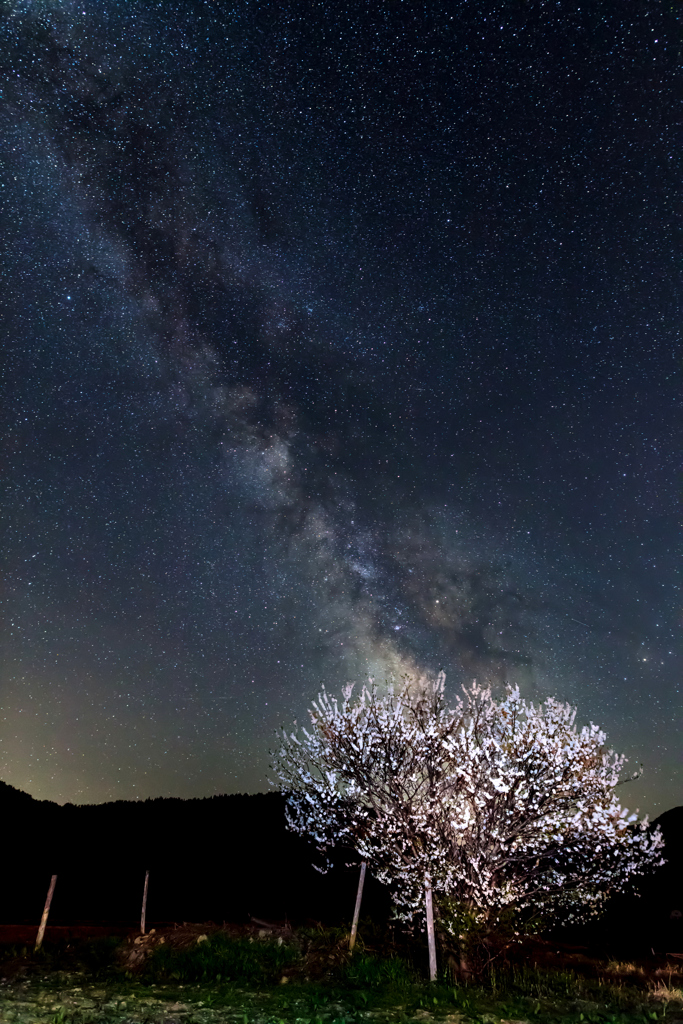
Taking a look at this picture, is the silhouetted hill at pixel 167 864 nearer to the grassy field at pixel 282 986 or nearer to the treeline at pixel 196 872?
the treeline at pixel 196 872

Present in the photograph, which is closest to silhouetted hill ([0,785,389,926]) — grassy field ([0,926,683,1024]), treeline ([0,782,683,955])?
treeline ([0,782,683,955])

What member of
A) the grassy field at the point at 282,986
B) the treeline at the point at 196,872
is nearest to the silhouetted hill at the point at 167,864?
the treeline at the point at 196,872

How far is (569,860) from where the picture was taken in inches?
504

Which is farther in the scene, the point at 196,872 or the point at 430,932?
the point at 196,872

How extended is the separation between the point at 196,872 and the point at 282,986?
117 feet

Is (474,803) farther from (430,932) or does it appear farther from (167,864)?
(167,864)

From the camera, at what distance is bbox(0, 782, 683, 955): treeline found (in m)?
31.2

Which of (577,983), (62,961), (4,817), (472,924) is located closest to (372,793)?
(472,924)

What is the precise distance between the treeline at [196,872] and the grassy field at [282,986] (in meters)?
10.1

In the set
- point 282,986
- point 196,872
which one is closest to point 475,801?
point 282,986

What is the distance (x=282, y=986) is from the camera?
11.8 meters

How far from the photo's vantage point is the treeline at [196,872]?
102 ft

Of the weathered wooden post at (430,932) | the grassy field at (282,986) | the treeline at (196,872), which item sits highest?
the treeline at (196,872)

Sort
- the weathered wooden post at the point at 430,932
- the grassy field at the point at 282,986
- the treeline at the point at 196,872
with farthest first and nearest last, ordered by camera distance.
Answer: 1. the treeline at the point at 196,872
2. the weathered wooden post at the point at 430,932
3. the grassy field at the point at 282,986
